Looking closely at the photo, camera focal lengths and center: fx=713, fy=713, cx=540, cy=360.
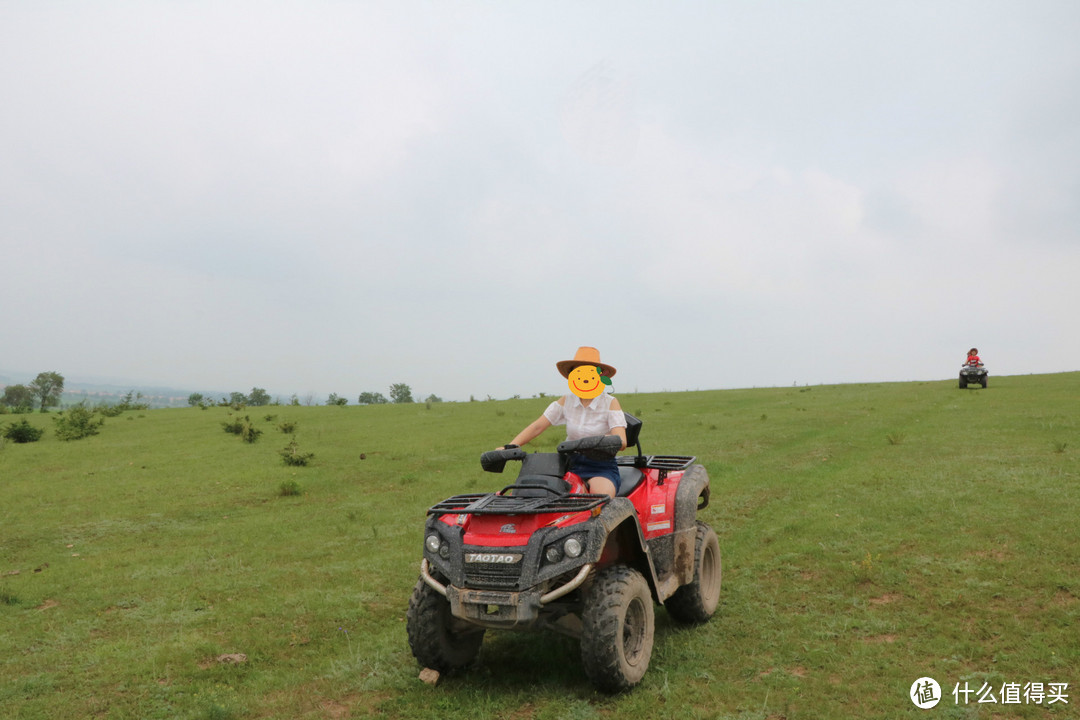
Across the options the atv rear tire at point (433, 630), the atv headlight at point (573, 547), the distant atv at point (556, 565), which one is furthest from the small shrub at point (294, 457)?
the atv headlight at point (573, 547)

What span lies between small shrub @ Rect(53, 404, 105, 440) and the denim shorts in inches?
948

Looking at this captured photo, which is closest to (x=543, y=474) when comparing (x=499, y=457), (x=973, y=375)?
(x=499, y=457)

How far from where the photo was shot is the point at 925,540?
29.2 ft

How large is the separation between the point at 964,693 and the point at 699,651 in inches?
79.3

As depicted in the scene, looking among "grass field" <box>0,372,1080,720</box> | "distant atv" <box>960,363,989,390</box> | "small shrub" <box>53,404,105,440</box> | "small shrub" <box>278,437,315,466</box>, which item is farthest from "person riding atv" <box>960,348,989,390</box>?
"small shrub" <box>53,404,105,440</box>

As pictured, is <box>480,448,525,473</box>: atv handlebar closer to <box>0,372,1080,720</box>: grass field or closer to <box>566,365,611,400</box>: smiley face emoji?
<box>566,365,611,400</box>: smiley face emoji

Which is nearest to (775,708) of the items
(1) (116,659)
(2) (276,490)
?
(1) (116,659)

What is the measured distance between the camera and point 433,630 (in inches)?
221

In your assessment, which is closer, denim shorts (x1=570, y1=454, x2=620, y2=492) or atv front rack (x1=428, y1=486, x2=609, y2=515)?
atv front rack (x1=428, y1=486, x2=609, y2=515)

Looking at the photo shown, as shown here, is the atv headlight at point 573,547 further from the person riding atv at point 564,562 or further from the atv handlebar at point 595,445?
the atv handlebar at point 595,445

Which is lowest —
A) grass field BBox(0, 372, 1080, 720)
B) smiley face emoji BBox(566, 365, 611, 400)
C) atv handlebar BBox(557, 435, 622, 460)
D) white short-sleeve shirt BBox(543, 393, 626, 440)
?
grass field BBox(0, 372, 1080, 720)

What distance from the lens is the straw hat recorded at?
22.4 ft

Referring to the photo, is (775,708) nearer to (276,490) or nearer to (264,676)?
(264,676)

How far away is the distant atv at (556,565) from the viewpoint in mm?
5145
